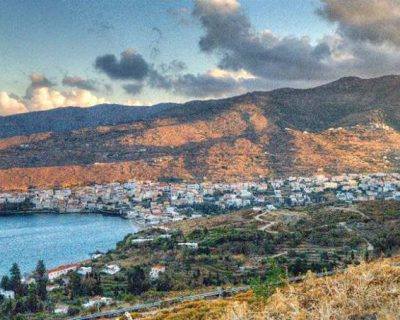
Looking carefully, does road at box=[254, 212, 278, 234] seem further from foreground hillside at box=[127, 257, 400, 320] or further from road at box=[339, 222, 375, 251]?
foreground hillside at box=[127, 257, 400, 320]

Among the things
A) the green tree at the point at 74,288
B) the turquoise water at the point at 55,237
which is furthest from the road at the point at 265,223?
the green tree at the point at 74,288

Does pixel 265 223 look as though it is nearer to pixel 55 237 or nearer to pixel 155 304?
pixel 55 237

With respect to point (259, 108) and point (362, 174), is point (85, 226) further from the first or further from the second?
point (259, 108)

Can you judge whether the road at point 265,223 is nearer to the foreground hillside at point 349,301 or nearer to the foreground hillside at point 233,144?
Answer: the foreground hillside at point 349,301

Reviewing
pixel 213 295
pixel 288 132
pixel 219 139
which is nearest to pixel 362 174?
pixel 288 132

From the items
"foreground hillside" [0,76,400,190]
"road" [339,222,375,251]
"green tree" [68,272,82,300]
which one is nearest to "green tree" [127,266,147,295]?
"green tree" [68,272,82,300]

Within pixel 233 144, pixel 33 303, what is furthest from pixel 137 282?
pixel 233 144
